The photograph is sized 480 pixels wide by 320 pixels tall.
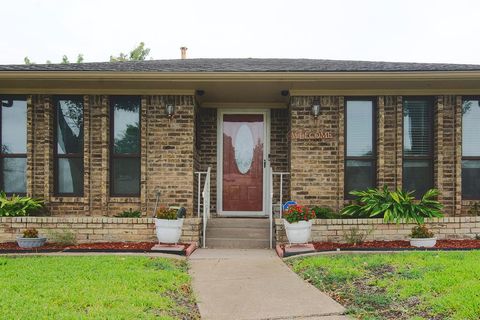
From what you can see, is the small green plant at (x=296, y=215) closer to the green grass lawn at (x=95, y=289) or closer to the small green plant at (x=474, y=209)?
the green grass lawn at (x=95, y=289)

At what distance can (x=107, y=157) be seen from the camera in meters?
9.00

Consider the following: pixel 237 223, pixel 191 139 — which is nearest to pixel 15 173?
pixel 191 139

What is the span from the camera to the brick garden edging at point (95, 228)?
8.15 metres

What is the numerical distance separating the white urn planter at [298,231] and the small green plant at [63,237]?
3.68 m

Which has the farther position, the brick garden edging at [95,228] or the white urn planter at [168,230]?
the brick garden edging at [95,228]

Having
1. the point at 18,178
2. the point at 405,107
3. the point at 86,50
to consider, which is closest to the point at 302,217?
the point at 405,107

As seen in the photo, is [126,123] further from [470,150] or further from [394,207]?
[470,150]

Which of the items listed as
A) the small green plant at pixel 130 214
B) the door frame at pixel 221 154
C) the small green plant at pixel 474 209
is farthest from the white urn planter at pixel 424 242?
the small green plant at pixel 130 214

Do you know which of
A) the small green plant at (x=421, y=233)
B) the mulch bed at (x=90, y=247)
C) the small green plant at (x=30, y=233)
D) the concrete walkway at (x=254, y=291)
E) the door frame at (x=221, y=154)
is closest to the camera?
the concrete walkway at (x=254, y=291)

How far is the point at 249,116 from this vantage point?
33.5ft

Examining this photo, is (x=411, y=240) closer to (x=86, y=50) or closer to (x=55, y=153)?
(x=55, y=153)

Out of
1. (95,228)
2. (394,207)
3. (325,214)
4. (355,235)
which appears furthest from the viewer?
(325,214)

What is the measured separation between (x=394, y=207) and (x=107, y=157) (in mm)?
5412

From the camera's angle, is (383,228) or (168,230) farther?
(383,228)
